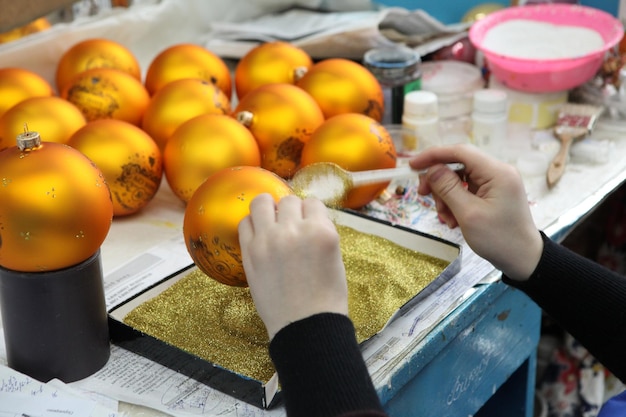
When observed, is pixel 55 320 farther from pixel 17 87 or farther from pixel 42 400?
pixel 17 87

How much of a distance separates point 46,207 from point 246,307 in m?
0.20

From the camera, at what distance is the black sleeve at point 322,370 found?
0.48 meters

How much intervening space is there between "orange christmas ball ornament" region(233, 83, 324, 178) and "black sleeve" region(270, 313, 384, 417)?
1.22 feet

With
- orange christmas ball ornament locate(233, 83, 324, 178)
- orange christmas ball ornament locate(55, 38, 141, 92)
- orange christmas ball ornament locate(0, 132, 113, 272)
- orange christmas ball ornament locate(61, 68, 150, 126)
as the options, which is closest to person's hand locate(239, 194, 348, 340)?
orange christmas ball ornament locate(0, 132, 113, 272)

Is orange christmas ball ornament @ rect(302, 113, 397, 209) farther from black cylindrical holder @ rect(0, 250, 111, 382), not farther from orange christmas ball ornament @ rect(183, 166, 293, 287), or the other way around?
black cylindrical holder @ rect(0, 250, 111, 382)

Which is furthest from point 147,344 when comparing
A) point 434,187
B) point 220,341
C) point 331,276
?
point 434,187

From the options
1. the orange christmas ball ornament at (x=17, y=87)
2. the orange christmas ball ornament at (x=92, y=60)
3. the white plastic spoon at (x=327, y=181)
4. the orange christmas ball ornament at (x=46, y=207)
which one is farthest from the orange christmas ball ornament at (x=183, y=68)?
the orange christmas ball ornament at (x=46, y=207)

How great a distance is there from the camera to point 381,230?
753 millimetres

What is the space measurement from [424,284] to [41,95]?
54 centimetres

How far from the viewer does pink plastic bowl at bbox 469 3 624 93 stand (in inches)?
40.0

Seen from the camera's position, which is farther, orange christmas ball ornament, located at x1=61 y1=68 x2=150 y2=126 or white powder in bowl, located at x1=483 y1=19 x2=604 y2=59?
white powder in bowl, located at x1=483 y1=19 x2=604 y2=59

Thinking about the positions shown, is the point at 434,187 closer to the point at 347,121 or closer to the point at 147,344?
the point at 347,121

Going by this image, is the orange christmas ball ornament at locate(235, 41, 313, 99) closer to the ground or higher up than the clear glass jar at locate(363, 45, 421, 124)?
higher up

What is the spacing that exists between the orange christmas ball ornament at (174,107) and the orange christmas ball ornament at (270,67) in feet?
0.43
